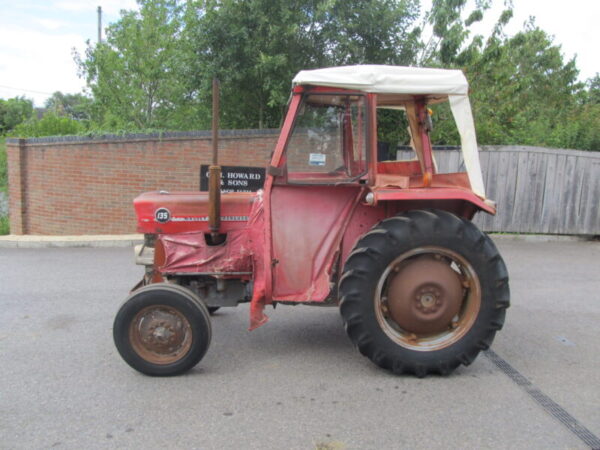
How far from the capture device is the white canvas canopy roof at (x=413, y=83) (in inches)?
144

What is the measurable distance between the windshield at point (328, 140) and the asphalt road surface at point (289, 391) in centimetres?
155

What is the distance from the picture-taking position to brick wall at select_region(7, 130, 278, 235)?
34.7 ft

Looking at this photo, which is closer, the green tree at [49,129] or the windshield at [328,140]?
the windshield at [328,140]

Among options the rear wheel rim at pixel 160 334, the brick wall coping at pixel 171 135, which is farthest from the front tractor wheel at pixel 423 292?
the brick wall coping at pixel 171 135

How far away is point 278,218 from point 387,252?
880 millimetres

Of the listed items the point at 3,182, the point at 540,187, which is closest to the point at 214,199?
the point at 540,187

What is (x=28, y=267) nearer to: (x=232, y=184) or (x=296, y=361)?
(x=232, y=184)

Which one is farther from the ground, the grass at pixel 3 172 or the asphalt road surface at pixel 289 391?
the grass at pixel 3 172

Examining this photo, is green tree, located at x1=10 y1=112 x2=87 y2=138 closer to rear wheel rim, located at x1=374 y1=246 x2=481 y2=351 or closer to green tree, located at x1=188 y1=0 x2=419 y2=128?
green tree, located at x1=188 y1=0 x2=419 y2=128

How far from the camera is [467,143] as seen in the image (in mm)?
3879

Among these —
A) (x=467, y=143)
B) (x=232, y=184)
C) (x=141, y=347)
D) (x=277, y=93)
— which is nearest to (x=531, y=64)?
(x=277, y=93)

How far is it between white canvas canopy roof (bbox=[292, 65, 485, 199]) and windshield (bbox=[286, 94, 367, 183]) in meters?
0.16

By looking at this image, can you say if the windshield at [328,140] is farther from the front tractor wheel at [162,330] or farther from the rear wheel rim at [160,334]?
the rear wheel rim at [160,334]

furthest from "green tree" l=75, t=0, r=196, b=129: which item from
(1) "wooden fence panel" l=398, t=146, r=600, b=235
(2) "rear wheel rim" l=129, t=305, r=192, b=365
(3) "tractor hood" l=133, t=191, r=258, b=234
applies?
(2) "rear wheel rim" l=129, t=305, r=192, b=365
